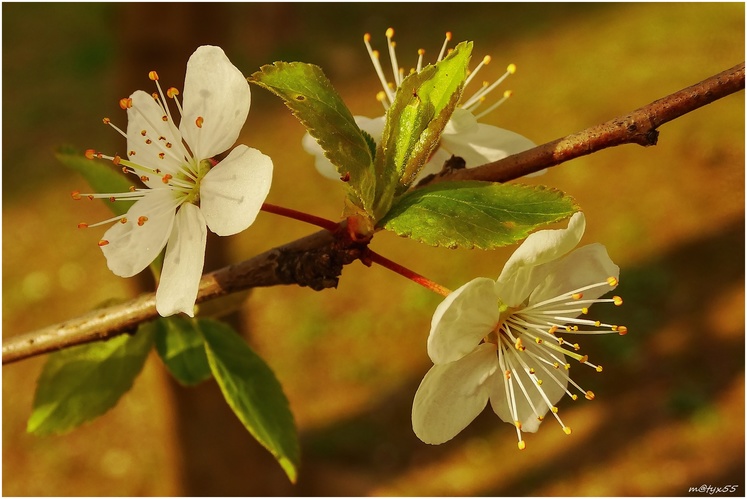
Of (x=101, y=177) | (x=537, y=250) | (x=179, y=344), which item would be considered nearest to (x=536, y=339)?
(x=537, y=250)

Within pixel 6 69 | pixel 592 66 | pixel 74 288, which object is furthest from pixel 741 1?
pixel 6 69

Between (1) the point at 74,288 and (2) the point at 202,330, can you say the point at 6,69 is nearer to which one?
(1) the point at 74,288

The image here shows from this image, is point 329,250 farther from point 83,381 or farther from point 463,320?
point 83,381

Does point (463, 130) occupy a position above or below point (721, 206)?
above

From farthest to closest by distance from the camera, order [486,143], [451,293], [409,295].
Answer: [409,295] → [486,143] → [451,293]

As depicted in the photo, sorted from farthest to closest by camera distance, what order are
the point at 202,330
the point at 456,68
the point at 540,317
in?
the point at 202,330 < the point at 540,317 < the point at 456,68

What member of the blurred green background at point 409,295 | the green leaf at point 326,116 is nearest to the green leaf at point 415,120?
the green leaf at point 326,116

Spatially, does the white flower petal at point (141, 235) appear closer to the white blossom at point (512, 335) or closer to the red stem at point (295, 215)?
the red stem at point (295, 215)
